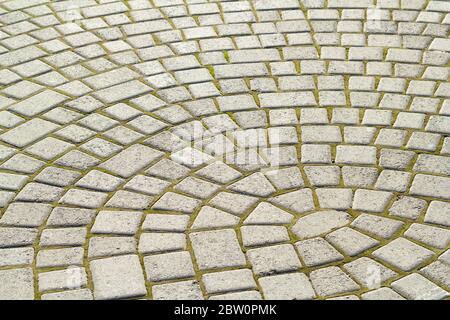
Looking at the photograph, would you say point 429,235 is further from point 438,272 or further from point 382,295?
point 382,295

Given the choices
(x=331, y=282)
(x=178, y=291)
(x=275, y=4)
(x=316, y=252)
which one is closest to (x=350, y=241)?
(x=316, y=252)

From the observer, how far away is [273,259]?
11.7 feet

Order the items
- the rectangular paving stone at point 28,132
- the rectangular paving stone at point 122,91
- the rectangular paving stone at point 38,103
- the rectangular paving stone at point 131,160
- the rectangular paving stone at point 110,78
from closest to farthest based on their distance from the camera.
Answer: the rectangular paving stone at point 131,160 < the rectangular paving stone at point 28,132 < the rectangular paving stone at point 38,103 < the rectangular paving stone at point 122,91 < the rectangular paving stone at point 110,78

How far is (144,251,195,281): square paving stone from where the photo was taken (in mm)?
3484

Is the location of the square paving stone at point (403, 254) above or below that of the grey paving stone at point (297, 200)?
below

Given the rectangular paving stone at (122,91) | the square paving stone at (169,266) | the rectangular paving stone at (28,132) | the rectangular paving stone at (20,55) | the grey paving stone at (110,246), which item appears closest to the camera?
the square paving stone at (169,266)

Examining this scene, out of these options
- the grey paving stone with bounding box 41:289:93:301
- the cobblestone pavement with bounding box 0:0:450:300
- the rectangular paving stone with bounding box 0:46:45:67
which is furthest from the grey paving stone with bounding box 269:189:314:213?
the rectangular paving stone with bounding box 0:46:45:67

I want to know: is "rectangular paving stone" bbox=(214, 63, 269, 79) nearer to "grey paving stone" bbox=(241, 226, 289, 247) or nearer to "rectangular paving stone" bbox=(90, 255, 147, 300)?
"grey paving stone" bbox=(241, 226, 289, 247)

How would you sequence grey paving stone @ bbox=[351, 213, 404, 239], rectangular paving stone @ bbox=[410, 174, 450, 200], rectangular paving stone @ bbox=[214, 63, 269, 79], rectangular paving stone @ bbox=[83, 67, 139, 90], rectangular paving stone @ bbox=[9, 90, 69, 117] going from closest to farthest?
grey paving stone @ bbox=[351, 213, 404, 239]
rectangular paving stone @ bbox=[410, 174, 450, 200]
rectangular paving stone @ bbox=[9, 90, 69, 117]
rectangular paving stone @ bbox=[83, 67, 139, 90]
rectangular paving stone @ bbox=[214, 63, 269, 79]

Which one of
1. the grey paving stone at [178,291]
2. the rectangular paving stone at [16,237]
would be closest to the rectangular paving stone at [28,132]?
the rectangular paving stone at [16,237]

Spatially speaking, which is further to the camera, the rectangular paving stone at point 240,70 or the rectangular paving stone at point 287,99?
the rectangular paving stone at point 240,70

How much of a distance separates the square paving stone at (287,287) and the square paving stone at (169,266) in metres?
0.37

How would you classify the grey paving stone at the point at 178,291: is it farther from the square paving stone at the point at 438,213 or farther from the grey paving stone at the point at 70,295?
the square paving stone at the point at 438,213

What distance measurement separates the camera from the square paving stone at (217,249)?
3555 mm
